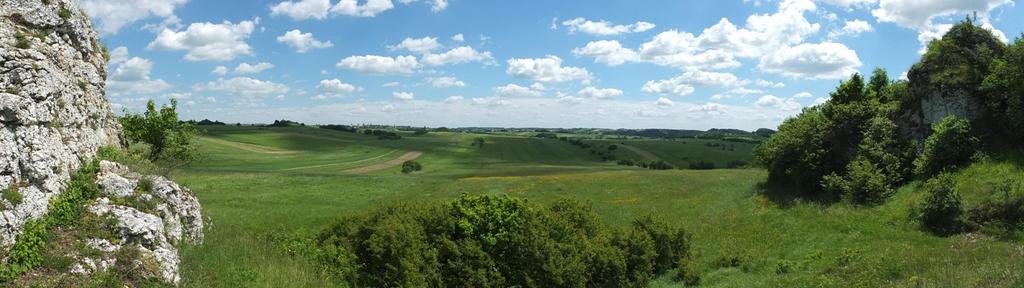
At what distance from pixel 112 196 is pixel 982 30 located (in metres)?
43.5

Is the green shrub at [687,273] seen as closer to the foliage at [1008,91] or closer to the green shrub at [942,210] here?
the green shrub at [942,210]

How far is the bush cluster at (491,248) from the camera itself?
24.0 meters

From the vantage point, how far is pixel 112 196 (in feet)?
53.5

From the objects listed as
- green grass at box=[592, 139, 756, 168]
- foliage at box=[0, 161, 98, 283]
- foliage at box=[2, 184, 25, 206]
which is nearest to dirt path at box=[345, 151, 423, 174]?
green grass at box=[592, 139, 756, 168]

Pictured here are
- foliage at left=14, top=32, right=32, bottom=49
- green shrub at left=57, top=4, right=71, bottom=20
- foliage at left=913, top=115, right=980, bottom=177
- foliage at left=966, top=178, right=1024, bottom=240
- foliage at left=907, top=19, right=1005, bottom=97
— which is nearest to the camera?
foliage at left=14, top=32, right=32, bottom=49

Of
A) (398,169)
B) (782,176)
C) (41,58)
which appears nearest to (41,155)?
(41,58)

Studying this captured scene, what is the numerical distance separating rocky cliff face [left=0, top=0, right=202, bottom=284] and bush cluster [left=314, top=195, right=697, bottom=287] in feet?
21.8

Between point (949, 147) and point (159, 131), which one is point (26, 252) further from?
point (949, 147)

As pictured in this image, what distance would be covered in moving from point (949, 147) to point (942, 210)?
7.43m

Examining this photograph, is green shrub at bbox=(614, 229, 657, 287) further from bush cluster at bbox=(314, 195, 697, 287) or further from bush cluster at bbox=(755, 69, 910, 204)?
bush cluster at bbox=(755, 69, 910, 204)

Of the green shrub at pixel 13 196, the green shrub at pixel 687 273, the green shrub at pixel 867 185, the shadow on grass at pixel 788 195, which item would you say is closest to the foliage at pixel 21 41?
the green shrub at pixel 13 196

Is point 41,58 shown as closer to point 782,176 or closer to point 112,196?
point 112,196

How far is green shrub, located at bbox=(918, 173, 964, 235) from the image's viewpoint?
26750 mm

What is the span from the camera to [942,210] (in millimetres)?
26859
